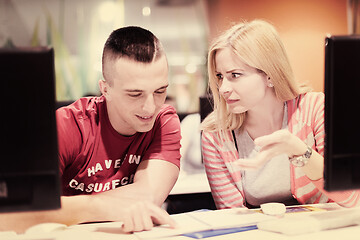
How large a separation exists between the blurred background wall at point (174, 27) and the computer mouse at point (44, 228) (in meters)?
3.95

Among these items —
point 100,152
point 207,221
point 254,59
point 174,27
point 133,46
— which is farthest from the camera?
point 174,27

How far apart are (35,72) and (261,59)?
1010mm

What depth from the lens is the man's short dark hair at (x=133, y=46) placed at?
141 centimetres

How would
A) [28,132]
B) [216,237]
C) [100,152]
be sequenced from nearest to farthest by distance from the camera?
[28,132] < [216,237] < [100,152]

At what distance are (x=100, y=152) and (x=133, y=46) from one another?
0.43 meters

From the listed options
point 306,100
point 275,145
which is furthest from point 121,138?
point 306,100

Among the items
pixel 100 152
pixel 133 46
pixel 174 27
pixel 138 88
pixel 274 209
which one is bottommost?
pixel 274 209

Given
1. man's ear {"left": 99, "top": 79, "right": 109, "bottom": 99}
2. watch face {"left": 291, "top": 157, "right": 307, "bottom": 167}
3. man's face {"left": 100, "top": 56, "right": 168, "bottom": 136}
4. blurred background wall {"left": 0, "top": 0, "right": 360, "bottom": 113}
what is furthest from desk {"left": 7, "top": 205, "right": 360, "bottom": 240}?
blurred background wall {"left": 0, "top": 0, "right": 360, "bottom": 113}

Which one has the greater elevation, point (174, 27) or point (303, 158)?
point (174, 27)

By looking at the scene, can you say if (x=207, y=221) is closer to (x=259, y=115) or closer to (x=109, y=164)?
(x=109, y=164)

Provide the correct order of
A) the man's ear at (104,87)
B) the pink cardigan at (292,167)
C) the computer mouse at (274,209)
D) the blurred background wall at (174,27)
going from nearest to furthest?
the computer mouse at (274,209) < the man's ear at (104,87) < the pink cardigan at (292,167) < the blurred background wall at (174,27)

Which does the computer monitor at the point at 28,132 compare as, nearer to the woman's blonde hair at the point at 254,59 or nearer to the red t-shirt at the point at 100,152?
the red t-shirt at the point at 100,152

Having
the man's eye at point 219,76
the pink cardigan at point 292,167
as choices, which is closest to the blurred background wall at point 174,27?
the man's eye at point 219,76

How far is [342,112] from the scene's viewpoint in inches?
39.4
